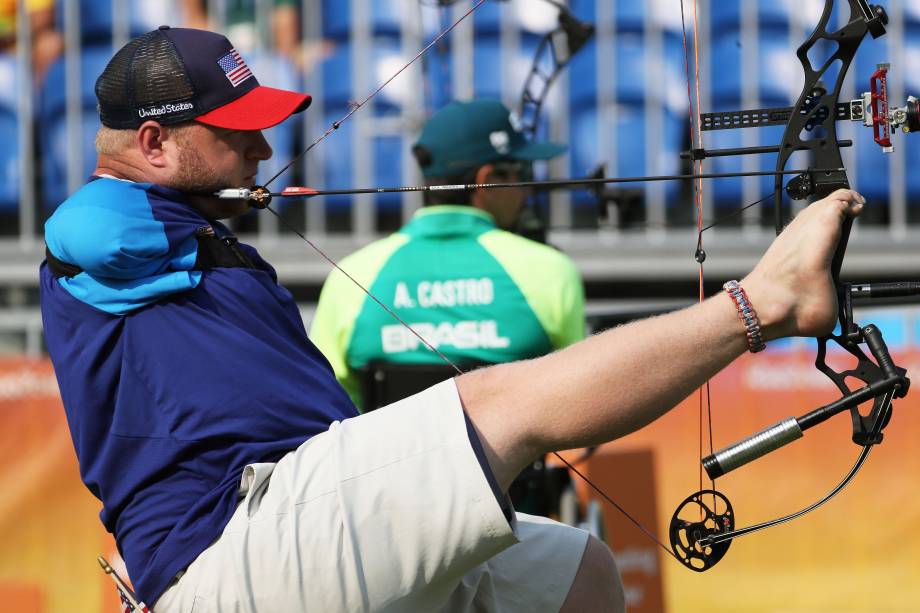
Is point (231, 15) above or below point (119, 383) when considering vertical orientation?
above

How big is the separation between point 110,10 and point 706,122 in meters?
5.55

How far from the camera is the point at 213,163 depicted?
246 cm

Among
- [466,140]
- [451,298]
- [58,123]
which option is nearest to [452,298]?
[451,298]

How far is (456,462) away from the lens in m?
1.98

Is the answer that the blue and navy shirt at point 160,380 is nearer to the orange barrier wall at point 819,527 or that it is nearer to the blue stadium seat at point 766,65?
the orange barrier wall at point 819,527

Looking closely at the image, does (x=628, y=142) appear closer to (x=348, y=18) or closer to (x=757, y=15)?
(x=757, y=15)

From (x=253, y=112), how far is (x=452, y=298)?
4.70ft

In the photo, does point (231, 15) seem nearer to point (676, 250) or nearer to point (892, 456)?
point (676, 250)

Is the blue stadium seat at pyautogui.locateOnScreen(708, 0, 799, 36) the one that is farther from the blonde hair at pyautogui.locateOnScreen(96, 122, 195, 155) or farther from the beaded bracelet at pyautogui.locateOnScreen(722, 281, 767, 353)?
the beaded bracelet at pyautogui.locateOnScreen(722, 281, 767, 353)

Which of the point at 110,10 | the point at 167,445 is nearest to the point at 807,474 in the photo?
the point at 167,445

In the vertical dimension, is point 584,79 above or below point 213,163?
above

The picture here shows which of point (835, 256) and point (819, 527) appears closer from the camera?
point (835, 256)

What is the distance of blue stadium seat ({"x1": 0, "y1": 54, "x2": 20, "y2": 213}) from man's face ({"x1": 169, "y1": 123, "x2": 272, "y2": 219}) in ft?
16.4

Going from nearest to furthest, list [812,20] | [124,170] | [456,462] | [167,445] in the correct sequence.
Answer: [456,462], [167,445], [124,170], [812,20]
